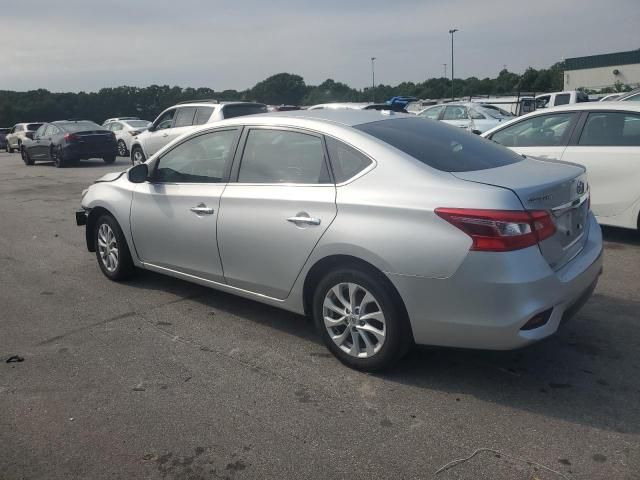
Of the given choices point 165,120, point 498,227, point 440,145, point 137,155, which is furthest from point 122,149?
point 498,227

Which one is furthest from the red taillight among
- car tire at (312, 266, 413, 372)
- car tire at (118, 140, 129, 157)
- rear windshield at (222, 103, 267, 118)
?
car tire at (118, 140, 129, 157)

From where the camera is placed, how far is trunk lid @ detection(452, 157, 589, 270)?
337 cm

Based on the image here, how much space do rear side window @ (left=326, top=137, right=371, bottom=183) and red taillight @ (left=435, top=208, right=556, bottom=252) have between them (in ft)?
2.56

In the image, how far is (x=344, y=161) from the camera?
3904mm

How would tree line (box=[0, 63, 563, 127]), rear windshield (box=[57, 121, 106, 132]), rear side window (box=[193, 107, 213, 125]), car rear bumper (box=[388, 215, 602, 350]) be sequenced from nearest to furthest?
1. car rear bumper (box=[388, 215, 602, 350])
2. rear side window (box=[193, 107, 213, 125])
3. rear windshield (box=[57, 121, 106, 132])
4. tree line (box=[0, 63, 563, 127])

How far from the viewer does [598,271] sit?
12.9ft

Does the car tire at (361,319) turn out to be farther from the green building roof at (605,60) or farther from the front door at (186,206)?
the green building roof at (605,60)

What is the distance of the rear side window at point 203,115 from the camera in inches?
552

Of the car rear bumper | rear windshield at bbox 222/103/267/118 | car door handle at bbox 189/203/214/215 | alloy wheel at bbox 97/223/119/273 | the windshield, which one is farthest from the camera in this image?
the windshield

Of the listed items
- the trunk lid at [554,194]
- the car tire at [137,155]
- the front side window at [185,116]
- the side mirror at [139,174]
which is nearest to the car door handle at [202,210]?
the side mirror at [139,174]

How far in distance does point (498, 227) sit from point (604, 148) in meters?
4.12

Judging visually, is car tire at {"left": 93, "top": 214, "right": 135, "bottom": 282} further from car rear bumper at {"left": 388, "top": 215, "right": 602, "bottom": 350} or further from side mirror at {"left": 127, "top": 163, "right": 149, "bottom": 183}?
car rear bumper at {"left": 388, "top": 215, "right": 602, "bottom": 350}

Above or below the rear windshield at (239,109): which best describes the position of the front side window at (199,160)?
below

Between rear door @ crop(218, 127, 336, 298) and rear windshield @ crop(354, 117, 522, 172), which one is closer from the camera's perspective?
rear windshield @ crop(354, 117, 522, 172)
